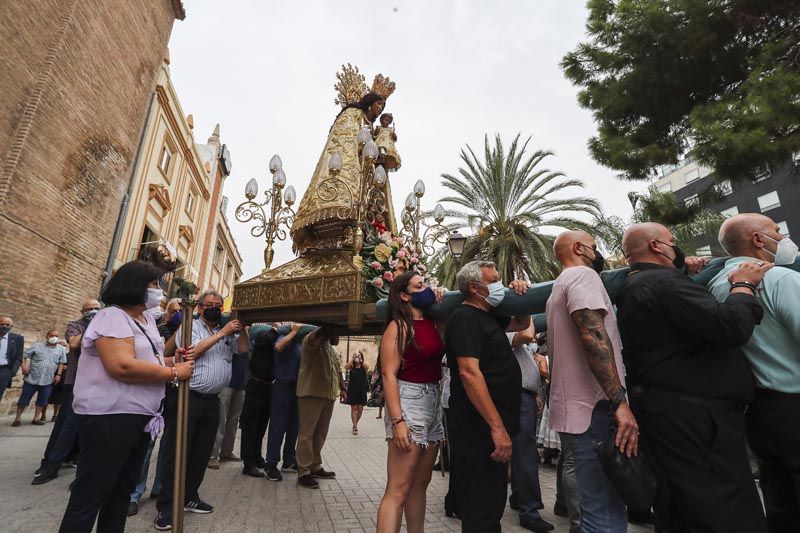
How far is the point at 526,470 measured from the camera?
364 centimetres

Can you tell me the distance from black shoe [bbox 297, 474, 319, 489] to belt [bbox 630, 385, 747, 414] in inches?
147

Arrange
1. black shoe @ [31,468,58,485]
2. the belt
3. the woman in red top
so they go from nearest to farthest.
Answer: the belt
the woman in red top
black shoe @ [31,468,58,485]

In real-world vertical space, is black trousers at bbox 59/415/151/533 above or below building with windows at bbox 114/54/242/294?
below

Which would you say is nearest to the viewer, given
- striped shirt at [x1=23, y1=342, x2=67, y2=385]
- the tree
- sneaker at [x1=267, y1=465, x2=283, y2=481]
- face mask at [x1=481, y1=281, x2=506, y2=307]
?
face mask at [x1=481, y1=281, x2=506, y2=307]

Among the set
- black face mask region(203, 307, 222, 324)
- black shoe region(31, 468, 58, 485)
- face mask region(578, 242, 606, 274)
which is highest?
face mask region(578, 242, 606, 274)

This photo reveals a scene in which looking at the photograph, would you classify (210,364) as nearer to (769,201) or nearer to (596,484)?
(596,484)

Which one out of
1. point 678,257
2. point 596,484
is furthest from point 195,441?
point 678,257

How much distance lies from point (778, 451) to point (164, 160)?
19408 mm

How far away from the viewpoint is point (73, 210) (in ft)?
35.1

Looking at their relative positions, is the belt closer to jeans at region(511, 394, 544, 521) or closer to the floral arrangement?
jeans at region(511, 394, 544, 521)

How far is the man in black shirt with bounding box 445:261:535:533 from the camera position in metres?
2.19

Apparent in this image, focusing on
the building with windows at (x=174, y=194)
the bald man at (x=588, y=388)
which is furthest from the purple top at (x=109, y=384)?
the building with windows at (x=174, y=194)

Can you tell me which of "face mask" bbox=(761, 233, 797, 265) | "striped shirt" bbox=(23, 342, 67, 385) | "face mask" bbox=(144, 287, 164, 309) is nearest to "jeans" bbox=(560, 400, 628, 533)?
"face mask" bbox=(761, 233, 797, 265)

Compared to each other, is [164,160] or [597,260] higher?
[164,160]
